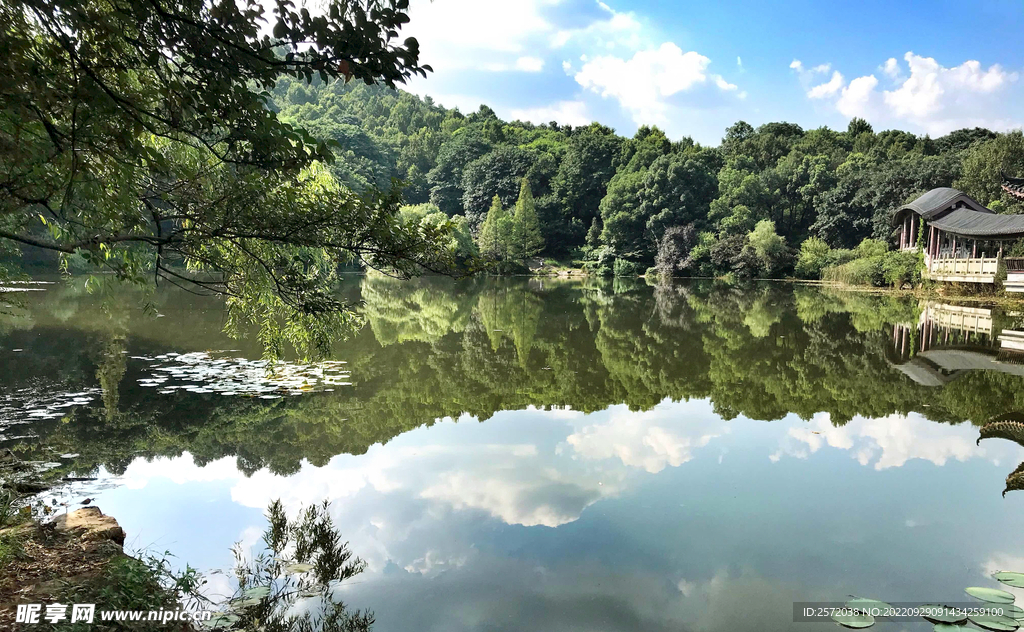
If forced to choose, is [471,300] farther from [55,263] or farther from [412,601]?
[55,263]

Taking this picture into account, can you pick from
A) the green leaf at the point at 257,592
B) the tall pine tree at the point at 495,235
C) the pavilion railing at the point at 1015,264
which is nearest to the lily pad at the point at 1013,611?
the green leaf at the point at 257,592

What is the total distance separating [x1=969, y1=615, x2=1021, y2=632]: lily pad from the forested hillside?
1161 inches

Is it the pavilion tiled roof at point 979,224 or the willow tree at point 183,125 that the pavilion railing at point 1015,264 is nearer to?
the pavilion tiled roof at point 979,224

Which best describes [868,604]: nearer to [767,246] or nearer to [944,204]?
[944,204]

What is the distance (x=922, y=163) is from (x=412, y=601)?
1803 inches

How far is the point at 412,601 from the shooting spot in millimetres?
3836

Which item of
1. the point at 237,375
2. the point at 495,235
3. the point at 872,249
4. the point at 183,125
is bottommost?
the point at 237,375

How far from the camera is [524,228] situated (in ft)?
162

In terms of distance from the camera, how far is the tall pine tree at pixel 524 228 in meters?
48.8

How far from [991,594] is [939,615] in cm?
46

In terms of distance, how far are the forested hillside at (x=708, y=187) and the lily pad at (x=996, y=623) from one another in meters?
29.5

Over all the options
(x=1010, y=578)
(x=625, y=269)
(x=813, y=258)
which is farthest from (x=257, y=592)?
(x=625, y=269)

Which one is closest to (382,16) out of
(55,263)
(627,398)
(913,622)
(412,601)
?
(412,601)

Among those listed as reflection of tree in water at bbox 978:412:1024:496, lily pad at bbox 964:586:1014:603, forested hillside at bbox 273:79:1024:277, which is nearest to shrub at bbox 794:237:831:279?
forested hillside at bbox 273:79:1024:277
